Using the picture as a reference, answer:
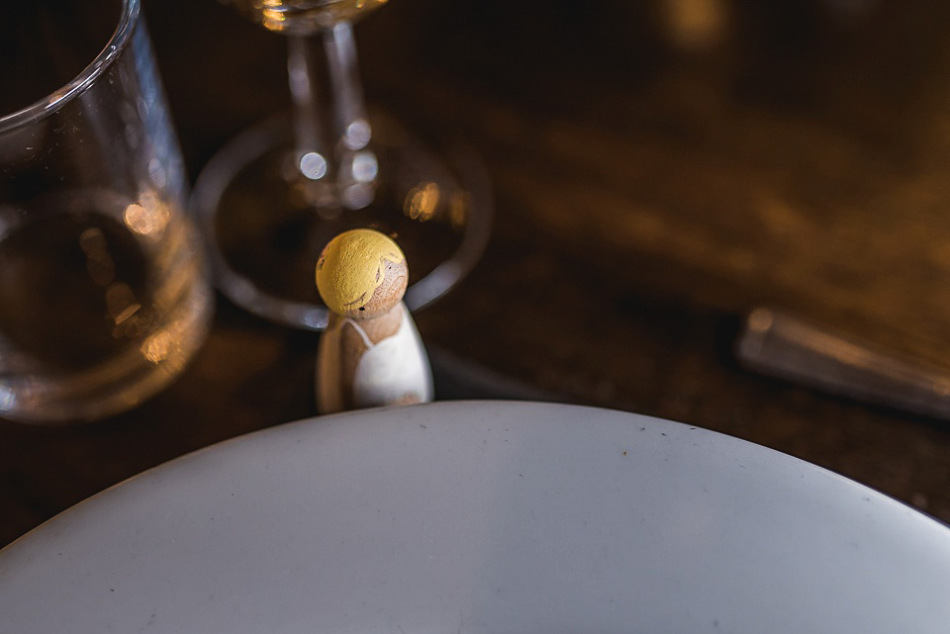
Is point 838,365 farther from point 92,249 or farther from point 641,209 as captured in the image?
A: point 92,249

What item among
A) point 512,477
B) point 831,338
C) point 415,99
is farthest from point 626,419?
point 415,99

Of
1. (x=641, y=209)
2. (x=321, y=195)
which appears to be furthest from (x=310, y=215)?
(x=641, y=209)

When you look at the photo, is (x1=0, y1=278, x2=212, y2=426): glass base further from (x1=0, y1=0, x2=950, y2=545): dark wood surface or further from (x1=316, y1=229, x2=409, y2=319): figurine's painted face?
(x1=316, y1=229, x2=409, y2=319): figurine's painted face

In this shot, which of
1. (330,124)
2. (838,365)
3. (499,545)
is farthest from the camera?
(330,124)

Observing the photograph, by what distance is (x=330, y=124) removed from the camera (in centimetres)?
42

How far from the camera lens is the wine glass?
367mm

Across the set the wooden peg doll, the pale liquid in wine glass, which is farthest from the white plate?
the pale liquid in wine glass

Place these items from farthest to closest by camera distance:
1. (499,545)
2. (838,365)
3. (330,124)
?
(330,124) → (838,365) → (499,545)

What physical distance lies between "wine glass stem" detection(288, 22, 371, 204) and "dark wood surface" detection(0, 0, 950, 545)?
2 centimetres

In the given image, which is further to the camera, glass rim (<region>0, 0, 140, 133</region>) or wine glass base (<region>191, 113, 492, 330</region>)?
wine glass base (<region>191, 113, 492, 330</region>)

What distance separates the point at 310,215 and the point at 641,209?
0.45ft

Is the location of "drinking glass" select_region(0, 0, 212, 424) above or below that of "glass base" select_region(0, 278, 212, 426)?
above

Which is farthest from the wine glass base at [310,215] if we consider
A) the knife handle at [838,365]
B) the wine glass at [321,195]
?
the knife handle at [838,365]

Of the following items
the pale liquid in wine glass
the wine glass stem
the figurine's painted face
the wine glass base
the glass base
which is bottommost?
the glass base
